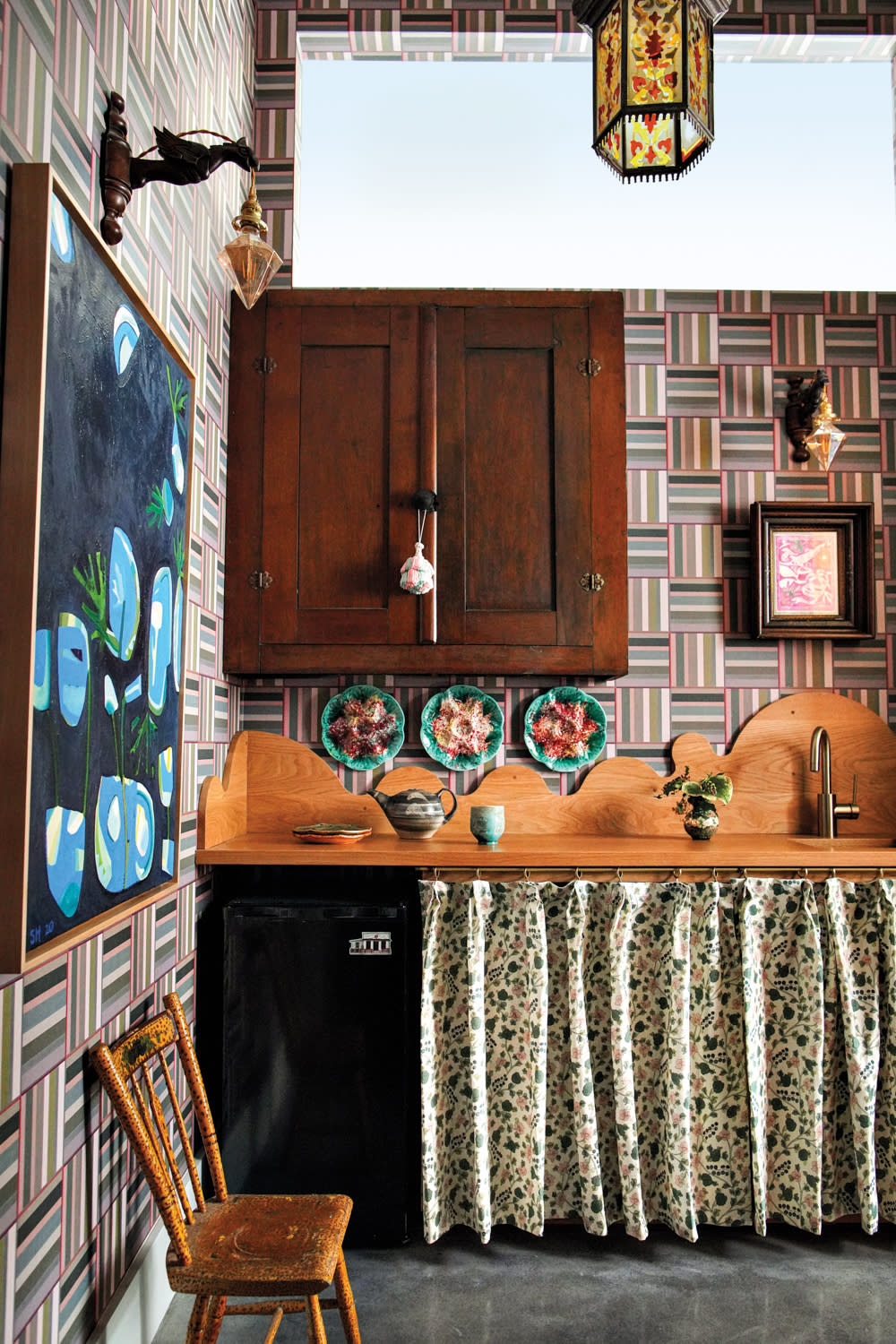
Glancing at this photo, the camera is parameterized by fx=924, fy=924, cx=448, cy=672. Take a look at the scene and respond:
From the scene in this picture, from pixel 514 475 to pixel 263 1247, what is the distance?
2.03 m

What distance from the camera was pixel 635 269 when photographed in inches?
124

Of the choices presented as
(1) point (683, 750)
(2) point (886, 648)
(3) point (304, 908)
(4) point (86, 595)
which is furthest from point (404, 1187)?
(2) point (886, 648)

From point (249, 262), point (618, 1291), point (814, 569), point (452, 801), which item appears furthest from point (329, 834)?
point (814, 569)

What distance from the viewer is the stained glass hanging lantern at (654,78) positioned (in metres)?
1.91

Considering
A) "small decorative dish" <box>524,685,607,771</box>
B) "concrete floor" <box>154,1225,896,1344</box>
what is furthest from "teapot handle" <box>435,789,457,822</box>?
"concrete floor" <box>154,1225,896,1344</box>

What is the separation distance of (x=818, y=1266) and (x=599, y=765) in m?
1.41

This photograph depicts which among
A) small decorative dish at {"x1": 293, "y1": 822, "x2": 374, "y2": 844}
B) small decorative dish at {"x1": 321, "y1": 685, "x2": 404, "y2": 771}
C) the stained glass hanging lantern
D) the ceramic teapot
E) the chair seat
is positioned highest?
the stained glass hanging lantern

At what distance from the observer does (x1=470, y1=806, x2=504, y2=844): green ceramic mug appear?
2539 millimetres

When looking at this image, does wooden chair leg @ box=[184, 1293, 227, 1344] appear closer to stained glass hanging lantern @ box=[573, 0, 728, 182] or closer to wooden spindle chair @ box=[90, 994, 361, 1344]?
wooden spindle chair @ box=[90, 994, 361, 1344]

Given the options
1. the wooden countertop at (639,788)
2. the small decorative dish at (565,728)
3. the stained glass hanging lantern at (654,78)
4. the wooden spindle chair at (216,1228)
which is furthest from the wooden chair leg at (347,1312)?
the stained glass hanging lantern at (654,78)

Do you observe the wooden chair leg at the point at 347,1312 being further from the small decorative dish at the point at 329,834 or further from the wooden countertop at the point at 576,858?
the small decorative dish at the point at 329,834

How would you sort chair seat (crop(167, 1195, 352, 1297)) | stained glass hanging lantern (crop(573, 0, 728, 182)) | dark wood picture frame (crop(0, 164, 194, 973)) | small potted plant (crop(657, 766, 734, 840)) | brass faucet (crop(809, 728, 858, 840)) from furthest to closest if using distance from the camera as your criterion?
brass faucet (crop(809, 728, 858, 840)) < small potted plant (crop(657, 766, 734, 840)) < stained glass hanging lantern (crop(573, 0, 728, 182)) < chair seat (crop(167, 1195, 352, 1297)) < dark wood picture frame (crop(0, 164, 194, 973))

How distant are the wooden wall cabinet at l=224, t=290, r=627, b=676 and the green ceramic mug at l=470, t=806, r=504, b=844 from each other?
0.42m

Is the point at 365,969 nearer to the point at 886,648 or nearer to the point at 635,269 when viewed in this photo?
the point at 886,648
